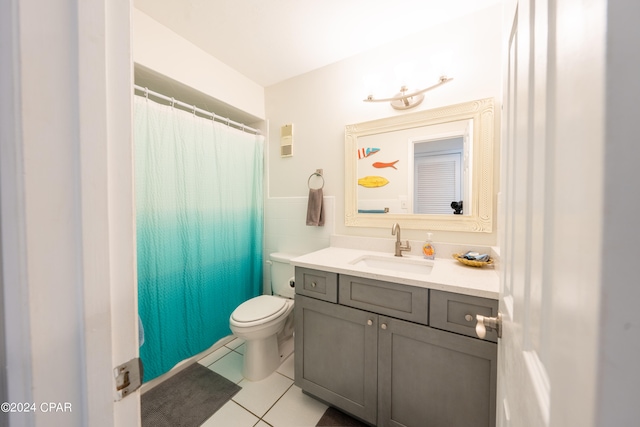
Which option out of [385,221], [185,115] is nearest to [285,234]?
[385,221]

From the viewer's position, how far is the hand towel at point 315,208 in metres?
1.90

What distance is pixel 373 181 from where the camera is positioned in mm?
1716

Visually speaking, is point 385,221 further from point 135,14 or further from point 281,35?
point 135,14

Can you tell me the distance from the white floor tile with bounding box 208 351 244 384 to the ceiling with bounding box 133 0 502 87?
7.85ft

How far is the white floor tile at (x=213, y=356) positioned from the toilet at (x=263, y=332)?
0.31 m

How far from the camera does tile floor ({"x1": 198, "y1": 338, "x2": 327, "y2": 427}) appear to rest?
1266 millimetres

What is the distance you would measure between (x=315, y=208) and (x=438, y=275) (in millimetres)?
1079

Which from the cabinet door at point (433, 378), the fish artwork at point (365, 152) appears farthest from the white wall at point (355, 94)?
the cabinet door at point (433, 378)

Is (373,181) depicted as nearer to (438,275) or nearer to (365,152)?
(365,152)

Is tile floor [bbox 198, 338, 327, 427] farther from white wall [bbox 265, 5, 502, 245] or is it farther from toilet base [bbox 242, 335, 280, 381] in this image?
white wall [bbox 265, 5, 502, 245]

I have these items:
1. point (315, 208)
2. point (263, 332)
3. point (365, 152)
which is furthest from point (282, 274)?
point (365, 152)

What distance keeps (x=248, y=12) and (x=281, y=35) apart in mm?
254

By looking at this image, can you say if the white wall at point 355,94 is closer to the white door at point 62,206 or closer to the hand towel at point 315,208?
the hand towel at point 315,208

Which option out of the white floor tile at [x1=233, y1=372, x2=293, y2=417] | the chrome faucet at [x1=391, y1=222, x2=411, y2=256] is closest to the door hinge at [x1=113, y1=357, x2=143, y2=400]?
the white floor tile at [x1=233, y1=372, x2=293, y2=417]
